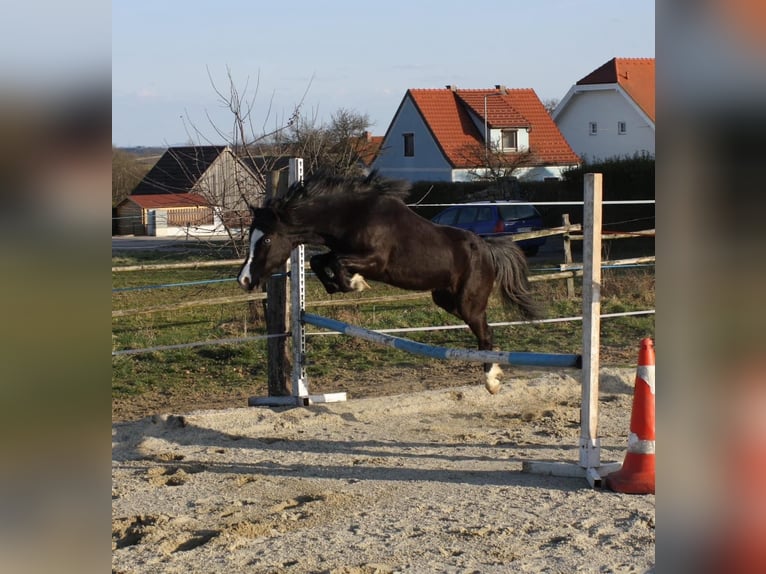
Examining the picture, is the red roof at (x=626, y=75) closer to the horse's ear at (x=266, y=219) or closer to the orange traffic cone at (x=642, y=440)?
the horse's ear at (x=266, y=219)

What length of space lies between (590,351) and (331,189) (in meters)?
2.17

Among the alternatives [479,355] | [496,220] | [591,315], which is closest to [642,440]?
[591,315]

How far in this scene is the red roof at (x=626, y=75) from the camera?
3050cm

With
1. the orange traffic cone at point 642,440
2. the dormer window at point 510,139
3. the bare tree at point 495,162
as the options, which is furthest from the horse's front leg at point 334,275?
the dormer window at point 510,139

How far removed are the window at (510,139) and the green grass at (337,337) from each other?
20.3 m

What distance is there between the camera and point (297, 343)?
7.37 metres

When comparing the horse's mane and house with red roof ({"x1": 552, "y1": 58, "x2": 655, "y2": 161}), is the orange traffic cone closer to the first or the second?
the horse's mane

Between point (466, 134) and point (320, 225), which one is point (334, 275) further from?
point (466, 134)
